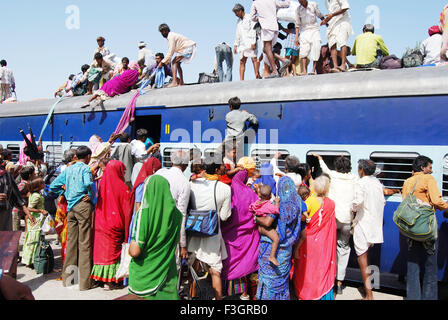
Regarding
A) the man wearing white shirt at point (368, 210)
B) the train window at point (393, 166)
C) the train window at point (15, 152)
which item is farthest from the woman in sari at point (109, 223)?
the train window at point (15, 152)

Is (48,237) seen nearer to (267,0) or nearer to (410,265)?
(267,0)

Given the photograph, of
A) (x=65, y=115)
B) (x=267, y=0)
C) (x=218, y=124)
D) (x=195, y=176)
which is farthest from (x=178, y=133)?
(x=65, y=115)

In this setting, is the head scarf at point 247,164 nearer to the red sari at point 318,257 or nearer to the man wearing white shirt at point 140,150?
the red sari at point 318,257

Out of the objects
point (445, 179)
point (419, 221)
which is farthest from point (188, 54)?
point (419, 221)

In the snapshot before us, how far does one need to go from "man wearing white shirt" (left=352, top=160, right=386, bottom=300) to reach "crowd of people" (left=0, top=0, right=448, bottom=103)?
2096mm

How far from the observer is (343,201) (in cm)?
508

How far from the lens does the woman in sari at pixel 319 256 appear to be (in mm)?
4730

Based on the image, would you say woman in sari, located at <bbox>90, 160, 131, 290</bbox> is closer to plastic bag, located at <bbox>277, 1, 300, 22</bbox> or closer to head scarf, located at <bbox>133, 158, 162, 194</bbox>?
head scarf, located at <bbox>133, 158, 162, 194</bbox>

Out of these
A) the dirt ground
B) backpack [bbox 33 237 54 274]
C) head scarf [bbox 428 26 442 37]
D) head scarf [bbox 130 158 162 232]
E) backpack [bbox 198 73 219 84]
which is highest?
head scarf [bbox 428 26 442 37]

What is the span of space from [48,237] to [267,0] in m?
6.82

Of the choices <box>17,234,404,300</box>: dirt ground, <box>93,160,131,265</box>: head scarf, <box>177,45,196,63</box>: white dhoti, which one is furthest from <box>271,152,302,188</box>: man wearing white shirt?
<box>177,45,196,63</box>: white dhoti

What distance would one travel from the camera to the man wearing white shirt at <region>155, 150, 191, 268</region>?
177 inches

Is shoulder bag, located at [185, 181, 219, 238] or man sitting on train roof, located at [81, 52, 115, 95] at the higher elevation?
man sitting on train roof, located at [81, 52, 115, 95]

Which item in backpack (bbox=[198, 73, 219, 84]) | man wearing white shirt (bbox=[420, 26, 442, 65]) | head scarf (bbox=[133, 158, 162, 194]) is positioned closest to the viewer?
head scarf (bbox=[133, 158, 162, 194])
